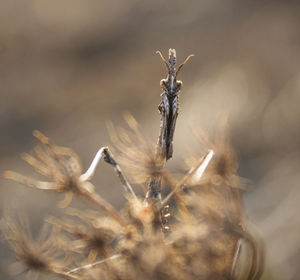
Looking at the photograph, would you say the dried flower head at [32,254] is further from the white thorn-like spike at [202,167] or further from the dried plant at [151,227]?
the white thorn-like spike at [202,167]

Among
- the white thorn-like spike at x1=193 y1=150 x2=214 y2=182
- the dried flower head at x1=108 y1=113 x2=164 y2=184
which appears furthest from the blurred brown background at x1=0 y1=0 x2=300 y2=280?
the dried flower head at x1=108 y1=113 x2=164 y2=184

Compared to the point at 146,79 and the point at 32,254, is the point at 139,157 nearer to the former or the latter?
the point at 32,254

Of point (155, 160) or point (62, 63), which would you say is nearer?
point (155, 160)

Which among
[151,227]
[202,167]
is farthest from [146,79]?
[151,227]

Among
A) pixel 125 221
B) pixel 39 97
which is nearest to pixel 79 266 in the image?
pixel 125 221

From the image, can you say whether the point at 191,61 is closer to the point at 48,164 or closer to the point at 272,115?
the point at 272,115

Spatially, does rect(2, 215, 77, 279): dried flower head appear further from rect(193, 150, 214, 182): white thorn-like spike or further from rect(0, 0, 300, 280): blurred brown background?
rect(0, 0, 300, 280): blurred brown background
